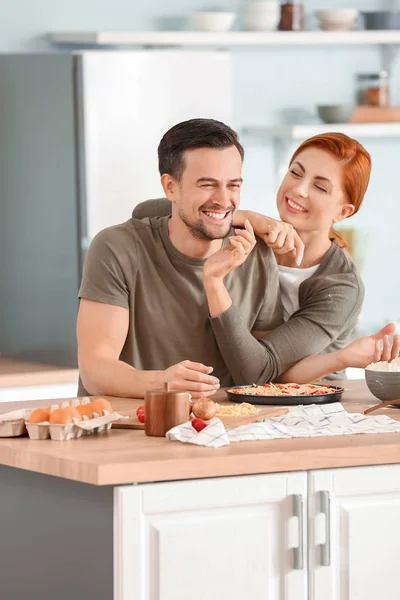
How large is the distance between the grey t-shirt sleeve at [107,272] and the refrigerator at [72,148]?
148 cm

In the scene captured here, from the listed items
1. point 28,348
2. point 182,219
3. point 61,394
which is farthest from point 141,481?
point 28,348

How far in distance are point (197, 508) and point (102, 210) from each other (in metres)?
2.52

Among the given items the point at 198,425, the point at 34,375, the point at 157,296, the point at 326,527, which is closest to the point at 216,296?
the point at 157,296

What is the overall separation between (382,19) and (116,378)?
10.1 feet

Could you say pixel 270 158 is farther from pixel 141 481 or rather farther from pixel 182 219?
pixel 141 481

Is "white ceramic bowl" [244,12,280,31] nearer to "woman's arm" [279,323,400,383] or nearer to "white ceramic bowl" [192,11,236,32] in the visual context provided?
"white ceramic bowl" [192,11,236,32]

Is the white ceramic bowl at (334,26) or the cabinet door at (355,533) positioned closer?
the cabinet door at (355,533)

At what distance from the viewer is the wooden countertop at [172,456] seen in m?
1.87

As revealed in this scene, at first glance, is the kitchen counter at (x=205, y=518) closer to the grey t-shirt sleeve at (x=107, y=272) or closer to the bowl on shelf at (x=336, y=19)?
the grey t-shirt sleeve at (x=107, y=272)

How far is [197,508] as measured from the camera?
6.31 feet

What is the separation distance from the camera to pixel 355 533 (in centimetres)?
203

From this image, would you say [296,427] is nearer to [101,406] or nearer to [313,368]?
[101,406]

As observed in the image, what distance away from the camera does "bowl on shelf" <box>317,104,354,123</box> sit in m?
5.03

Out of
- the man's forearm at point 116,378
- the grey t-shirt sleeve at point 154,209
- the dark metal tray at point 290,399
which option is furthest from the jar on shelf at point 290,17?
the dark metal tray at point 290,399
